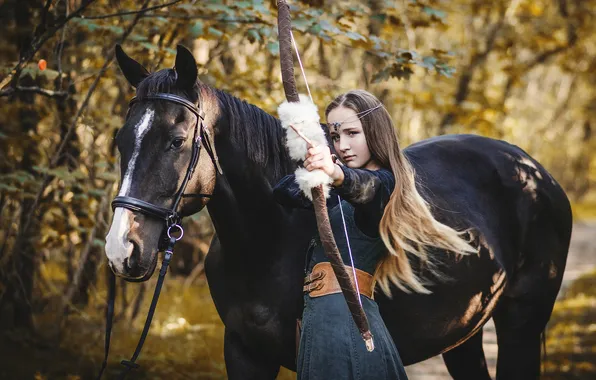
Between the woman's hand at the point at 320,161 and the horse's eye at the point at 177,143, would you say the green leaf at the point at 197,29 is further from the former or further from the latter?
the woman's hand at the point at 320,161

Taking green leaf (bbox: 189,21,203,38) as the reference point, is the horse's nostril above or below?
below

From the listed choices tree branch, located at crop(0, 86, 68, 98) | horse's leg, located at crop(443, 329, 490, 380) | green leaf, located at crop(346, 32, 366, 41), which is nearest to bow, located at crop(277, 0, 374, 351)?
green leaf, located at crop(346, 32, 366, 41)

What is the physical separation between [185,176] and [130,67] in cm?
67

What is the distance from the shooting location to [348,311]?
240 centimetres

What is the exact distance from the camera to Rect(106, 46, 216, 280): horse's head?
7.70 feet

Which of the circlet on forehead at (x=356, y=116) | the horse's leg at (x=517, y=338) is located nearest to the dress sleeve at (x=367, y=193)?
the circlet on forehead at (x=356, y=116)

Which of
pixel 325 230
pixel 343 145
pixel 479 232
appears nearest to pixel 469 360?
pixel 479 232

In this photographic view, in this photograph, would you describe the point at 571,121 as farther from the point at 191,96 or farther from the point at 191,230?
the point at 191,96

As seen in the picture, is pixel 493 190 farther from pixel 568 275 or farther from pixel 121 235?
pixel 568 275

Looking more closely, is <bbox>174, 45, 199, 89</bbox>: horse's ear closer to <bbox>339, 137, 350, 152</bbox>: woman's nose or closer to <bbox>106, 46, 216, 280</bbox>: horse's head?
<bbox>106, 46, 216, 280</bbox>: horse's head

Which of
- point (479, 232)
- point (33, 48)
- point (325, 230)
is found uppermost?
point (33, 48)

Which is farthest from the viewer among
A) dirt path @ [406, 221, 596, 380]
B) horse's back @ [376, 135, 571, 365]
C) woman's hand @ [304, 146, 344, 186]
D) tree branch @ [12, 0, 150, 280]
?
dirt path @ [406, 221, 596, 380]

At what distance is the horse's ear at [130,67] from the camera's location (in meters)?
2.80

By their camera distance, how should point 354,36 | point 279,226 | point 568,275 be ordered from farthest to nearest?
1. point 568,275
2. point 354,36
3. point 279,226
